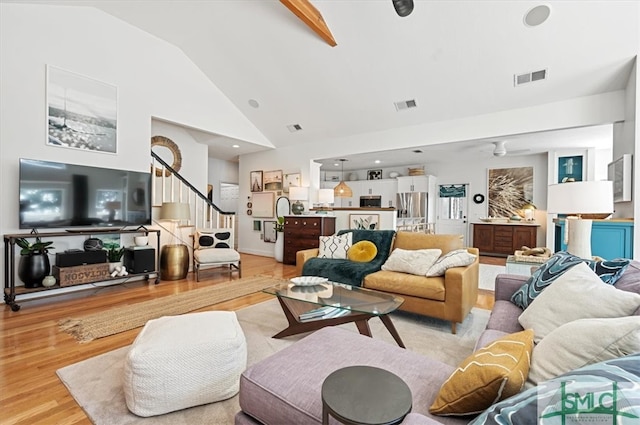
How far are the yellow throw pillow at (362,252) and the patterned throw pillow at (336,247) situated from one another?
0.27 ft

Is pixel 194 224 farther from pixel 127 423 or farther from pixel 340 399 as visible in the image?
pixel 340 399

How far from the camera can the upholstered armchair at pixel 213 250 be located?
183 inches

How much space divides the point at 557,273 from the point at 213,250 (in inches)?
170

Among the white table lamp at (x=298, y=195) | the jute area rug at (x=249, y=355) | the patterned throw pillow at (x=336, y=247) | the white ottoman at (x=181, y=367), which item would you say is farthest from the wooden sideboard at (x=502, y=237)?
the white ottoman at (x=181, y=367)

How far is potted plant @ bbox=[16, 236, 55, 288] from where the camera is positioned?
3.25 m

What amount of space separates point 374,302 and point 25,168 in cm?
397

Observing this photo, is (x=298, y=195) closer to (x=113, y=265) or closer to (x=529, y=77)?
(x=113, y=265)

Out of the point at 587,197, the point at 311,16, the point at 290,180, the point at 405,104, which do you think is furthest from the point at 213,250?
the point at 587,197

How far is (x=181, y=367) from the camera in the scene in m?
1.60

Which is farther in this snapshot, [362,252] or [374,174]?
[374,174]

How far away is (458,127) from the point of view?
16.1ft

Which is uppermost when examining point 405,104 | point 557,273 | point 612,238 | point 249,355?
point 405,104

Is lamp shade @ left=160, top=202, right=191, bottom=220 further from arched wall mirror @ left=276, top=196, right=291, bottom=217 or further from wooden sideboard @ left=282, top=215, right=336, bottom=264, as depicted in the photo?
arched wall mirror @ left=276, top=196, right=291, bottom=217

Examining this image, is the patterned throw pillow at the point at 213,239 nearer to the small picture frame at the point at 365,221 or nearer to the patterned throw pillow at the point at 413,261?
the small picture frame at the point at 365,221
